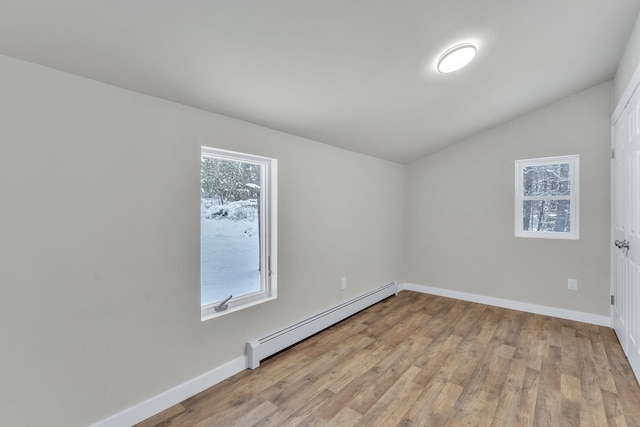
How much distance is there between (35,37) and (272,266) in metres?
1.98

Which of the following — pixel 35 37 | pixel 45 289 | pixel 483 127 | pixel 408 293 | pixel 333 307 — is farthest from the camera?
pixel 408 293

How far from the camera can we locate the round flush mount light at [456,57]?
198cm

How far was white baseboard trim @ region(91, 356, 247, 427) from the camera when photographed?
1661 mm

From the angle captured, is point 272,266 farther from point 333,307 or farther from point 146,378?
point 146,378

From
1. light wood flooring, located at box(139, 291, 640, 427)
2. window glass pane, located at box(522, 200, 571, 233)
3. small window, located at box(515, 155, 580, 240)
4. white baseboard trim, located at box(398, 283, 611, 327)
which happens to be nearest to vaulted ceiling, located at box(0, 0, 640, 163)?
small window, located at box(515, 155, 580, 240)

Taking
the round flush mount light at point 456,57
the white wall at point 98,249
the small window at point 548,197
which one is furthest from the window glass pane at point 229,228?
the small window at point 548,197

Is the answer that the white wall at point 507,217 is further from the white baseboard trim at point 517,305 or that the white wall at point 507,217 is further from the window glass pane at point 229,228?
the window glass pane at point 229,228

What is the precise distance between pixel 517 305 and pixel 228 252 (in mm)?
3507

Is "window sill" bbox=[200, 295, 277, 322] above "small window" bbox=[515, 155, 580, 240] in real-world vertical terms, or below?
below

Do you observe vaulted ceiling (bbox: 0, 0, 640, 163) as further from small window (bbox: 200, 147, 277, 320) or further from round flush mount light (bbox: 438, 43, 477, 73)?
small window (bbox: 200, 147, 277, 320)

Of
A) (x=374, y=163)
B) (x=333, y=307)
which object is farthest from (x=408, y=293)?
(x=374, y=163)

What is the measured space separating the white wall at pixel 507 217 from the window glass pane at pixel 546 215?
0.15m

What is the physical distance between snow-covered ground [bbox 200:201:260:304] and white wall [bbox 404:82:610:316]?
9.14 feet

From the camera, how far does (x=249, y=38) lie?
150 cm
